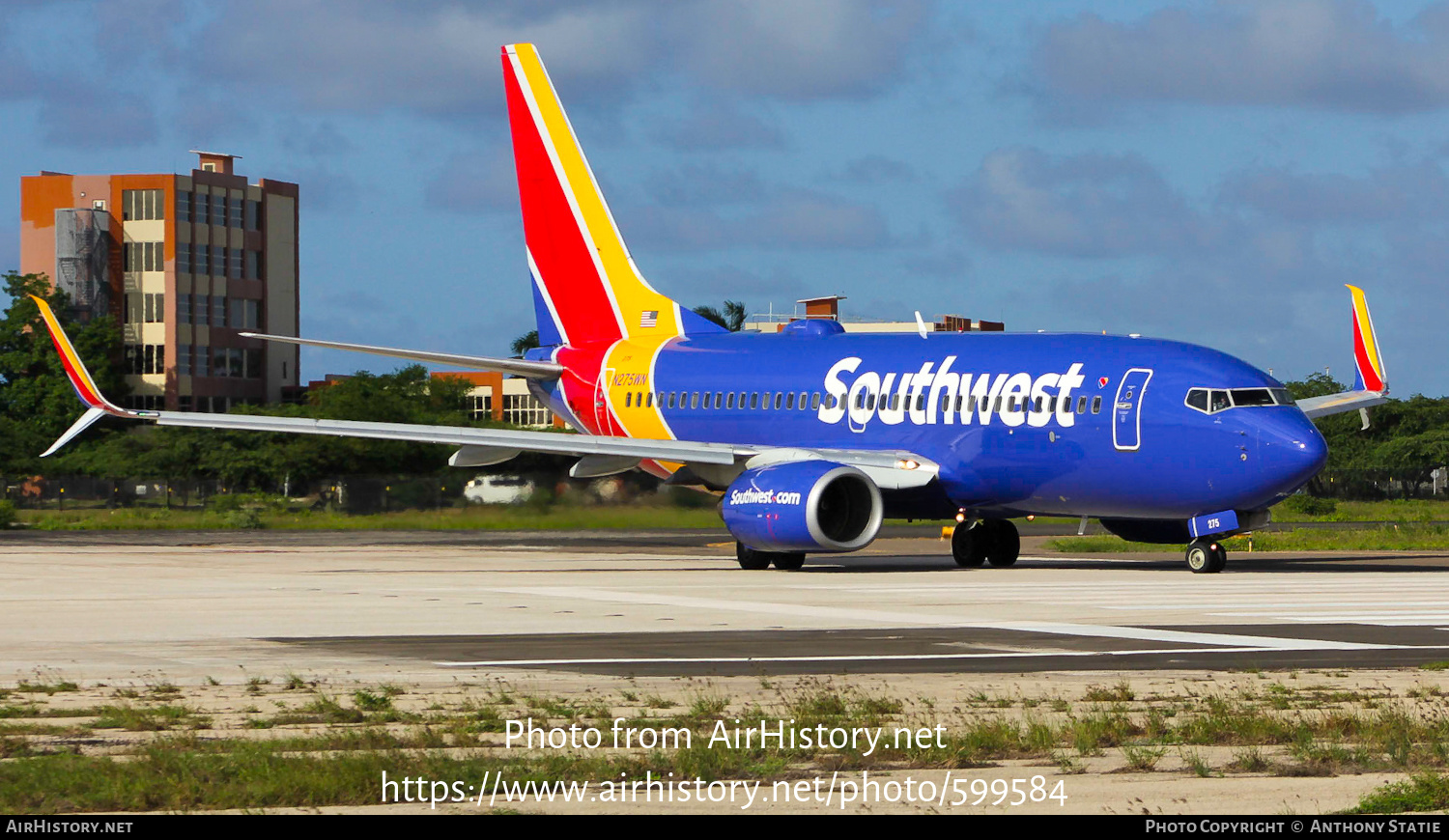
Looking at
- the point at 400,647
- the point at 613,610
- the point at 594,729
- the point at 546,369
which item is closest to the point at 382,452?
the point at 546,369

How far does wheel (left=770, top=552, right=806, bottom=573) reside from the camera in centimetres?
3130

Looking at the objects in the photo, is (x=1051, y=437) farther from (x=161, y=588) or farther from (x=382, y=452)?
(x=382, y=452)

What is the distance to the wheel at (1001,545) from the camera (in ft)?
110

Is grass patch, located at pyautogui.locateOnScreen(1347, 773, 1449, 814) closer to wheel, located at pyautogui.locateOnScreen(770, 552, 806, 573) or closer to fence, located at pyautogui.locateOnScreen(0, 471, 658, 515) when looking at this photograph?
wheel, located at pyautogui.locateOnScreen(770, 552, 806, 573)

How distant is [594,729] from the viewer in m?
11.2

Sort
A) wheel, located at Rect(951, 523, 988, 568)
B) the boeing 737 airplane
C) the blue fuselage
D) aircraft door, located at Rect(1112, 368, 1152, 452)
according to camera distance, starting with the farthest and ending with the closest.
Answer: wheel, located at Rect(951, 523, 988, 568) < aircraft door, located at Rect(1112, 368, 1152, 452) < the boeing 737 airplane < the blue fuselage

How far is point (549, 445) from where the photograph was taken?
31.6m

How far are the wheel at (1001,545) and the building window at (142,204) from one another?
85461mm

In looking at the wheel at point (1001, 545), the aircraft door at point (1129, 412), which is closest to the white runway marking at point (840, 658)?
the aircraft door at point (1129, 412)

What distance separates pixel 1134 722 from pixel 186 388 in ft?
346

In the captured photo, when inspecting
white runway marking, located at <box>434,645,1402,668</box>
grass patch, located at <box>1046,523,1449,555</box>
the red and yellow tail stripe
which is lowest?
grass patch, located at <box>1046,523,1449,555</box>

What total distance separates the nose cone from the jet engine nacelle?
242 inches

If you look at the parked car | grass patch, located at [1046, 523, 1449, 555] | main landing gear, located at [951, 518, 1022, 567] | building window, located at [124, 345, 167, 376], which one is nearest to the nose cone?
main landing gear, located at [951, 518, 1022, 567]

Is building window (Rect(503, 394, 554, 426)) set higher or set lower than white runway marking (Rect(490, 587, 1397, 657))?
higher
